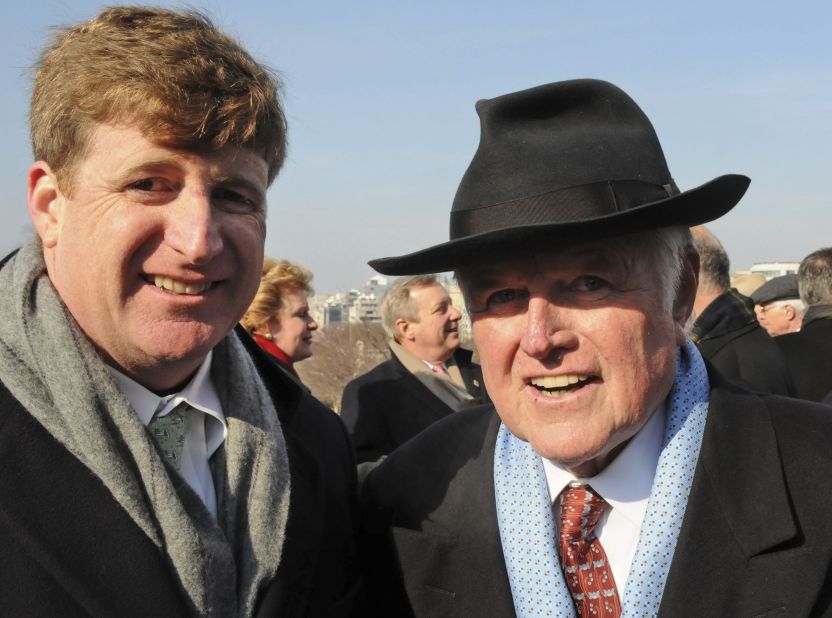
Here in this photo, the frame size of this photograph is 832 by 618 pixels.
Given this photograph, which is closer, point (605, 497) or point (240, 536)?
point (240, 536)

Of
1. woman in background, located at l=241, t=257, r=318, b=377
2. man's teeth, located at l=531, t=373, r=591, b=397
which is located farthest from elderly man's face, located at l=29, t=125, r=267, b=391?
woman in background, located at l=241, t=257, r=318, b=377

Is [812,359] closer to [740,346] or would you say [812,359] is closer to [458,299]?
[740,346]

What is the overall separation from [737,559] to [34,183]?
1.88m

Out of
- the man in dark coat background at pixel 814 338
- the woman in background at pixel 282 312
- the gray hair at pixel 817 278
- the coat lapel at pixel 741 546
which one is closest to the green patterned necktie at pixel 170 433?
the coat lapel at pixel 741 546

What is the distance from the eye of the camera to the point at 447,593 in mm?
2471

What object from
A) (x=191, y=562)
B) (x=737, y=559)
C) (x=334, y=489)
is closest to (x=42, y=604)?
(x=191, y=562)

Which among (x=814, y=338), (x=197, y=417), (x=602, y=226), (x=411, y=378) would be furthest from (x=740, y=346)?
(x=197, y=417)

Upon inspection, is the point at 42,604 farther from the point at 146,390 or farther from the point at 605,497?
the point at 605,497

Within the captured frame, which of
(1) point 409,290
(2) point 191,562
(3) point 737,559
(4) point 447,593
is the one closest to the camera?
(2) point 191,562

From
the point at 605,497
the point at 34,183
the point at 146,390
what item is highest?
the point at 34,183

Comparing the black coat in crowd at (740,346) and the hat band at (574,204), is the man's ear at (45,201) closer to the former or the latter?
the hat band at (574,204)

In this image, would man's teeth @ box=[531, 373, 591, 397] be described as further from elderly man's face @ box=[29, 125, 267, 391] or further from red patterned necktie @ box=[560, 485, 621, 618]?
elderly man's face @ box=[29, 125, 267, 391]

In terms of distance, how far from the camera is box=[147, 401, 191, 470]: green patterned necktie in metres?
2.15

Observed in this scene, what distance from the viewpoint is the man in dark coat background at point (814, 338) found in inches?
208
